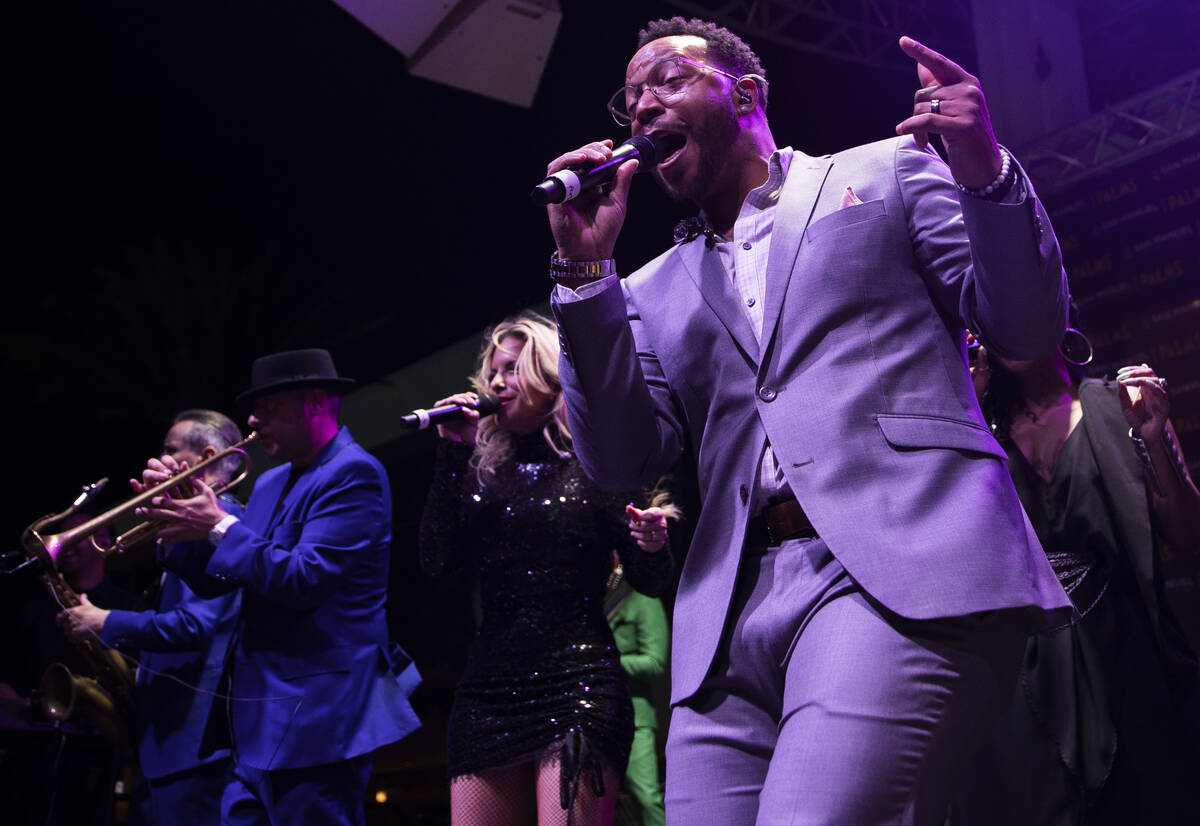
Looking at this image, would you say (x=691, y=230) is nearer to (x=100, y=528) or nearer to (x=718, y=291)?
(x=718, y=291)

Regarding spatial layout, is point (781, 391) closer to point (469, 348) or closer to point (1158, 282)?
point (1158, 282)

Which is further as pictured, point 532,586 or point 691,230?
point 532,586

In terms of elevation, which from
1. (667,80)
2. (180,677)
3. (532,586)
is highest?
(667,80)

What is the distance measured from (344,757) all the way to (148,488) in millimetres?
1574

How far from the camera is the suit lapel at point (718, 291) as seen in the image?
71.1 inches

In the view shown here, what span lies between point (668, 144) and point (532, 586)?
169 cm

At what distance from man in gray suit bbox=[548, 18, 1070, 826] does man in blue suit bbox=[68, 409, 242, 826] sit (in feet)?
8.15

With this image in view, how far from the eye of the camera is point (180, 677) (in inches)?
157

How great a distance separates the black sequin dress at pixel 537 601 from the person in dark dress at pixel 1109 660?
1.06 m

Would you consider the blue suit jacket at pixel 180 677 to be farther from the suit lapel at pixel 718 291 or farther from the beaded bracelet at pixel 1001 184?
the beaded bracelet at pixel 1001 184

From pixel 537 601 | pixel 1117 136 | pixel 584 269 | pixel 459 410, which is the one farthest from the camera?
pixel 1117 136

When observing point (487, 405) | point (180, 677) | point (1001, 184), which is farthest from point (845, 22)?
point (1001, 184)

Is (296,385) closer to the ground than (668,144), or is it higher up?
closer to the ground

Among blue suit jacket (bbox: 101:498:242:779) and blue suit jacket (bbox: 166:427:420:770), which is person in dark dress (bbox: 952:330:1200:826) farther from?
blue suit jacket (bbox: 101:498:242:779)
